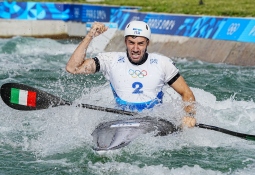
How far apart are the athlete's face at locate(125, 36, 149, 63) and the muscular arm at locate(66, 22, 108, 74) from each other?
399 mm

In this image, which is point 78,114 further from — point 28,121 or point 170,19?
point 170,19

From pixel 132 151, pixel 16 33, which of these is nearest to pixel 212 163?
pixel 132 151

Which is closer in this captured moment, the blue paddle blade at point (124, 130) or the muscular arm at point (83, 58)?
the blue paddle blade at point (124, 130)

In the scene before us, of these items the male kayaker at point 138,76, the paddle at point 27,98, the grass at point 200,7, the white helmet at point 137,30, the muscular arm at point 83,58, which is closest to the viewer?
the muscular arm at point 83,58

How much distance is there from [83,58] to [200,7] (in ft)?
47.9

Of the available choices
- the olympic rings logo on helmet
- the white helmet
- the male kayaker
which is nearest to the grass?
the male kayaker

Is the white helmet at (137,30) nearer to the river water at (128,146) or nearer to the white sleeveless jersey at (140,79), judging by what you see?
the white sleeveless jersey at (140,79)

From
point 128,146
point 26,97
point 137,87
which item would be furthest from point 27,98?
point 128,146

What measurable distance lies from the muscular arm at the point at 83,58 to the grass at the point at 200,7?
1144 cm

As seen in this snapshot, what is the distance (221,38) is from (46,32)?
37.6ft

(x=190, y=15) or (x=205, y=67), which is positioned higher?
(x=190, y=15)

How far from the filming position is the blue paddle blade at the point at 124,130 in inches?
299

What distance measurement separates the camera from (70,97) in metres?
12.4

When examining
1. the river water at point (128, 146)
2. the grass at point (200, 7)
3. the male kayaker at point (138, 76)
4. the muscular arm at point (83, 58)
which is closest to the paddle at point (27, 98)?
the river water at point (128, 146)
